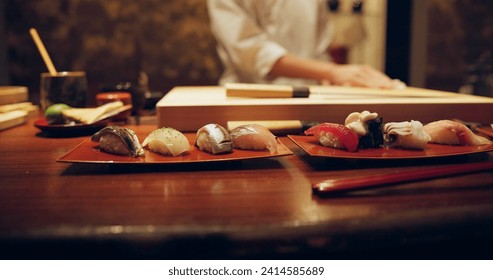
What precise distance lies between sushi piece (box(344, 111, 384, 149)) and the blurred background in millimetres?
2291

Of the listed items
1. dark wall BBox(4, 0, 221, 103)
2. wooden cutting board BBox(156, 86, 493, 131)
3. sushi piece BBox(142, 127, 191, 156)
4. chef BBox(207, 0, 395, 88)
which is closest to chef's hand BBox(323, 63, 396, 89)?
chef BBox(207, 0, 395, 88)

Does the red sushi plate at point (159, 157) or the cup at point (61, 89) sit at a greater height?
the cup at point (61, 89)

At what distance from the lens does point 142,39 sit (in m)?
3.19

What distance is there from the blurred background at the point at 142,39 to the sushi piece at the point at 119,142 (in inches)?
88.6

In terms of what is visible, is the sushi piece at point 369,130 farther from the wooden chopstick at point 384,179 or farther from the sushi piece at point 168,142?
the sushi piece at point 168,142

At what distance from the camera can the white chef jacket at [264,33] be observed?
7.14 ft

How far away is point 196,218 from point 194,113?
2.06ft

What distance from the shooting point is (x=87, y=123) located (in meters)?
1.13

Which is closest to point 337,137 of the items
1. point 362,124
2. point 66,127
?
point 362,124

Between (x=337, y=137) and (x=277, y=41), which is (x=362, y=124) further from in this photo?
(x=277, y=41)

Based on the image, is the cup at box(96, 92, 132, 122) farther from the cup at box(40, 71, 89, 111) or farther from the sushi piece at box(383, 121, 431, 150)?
the sushi piece at box(383, 121, 431, 150)

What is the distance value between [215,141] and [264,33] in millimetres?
1689

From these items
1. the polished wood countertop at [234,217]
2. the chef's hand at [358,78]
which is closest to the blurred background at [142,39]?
the chef's hand at [358,78]

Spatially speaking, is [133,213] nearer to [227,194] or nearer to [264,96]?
[227,194]
